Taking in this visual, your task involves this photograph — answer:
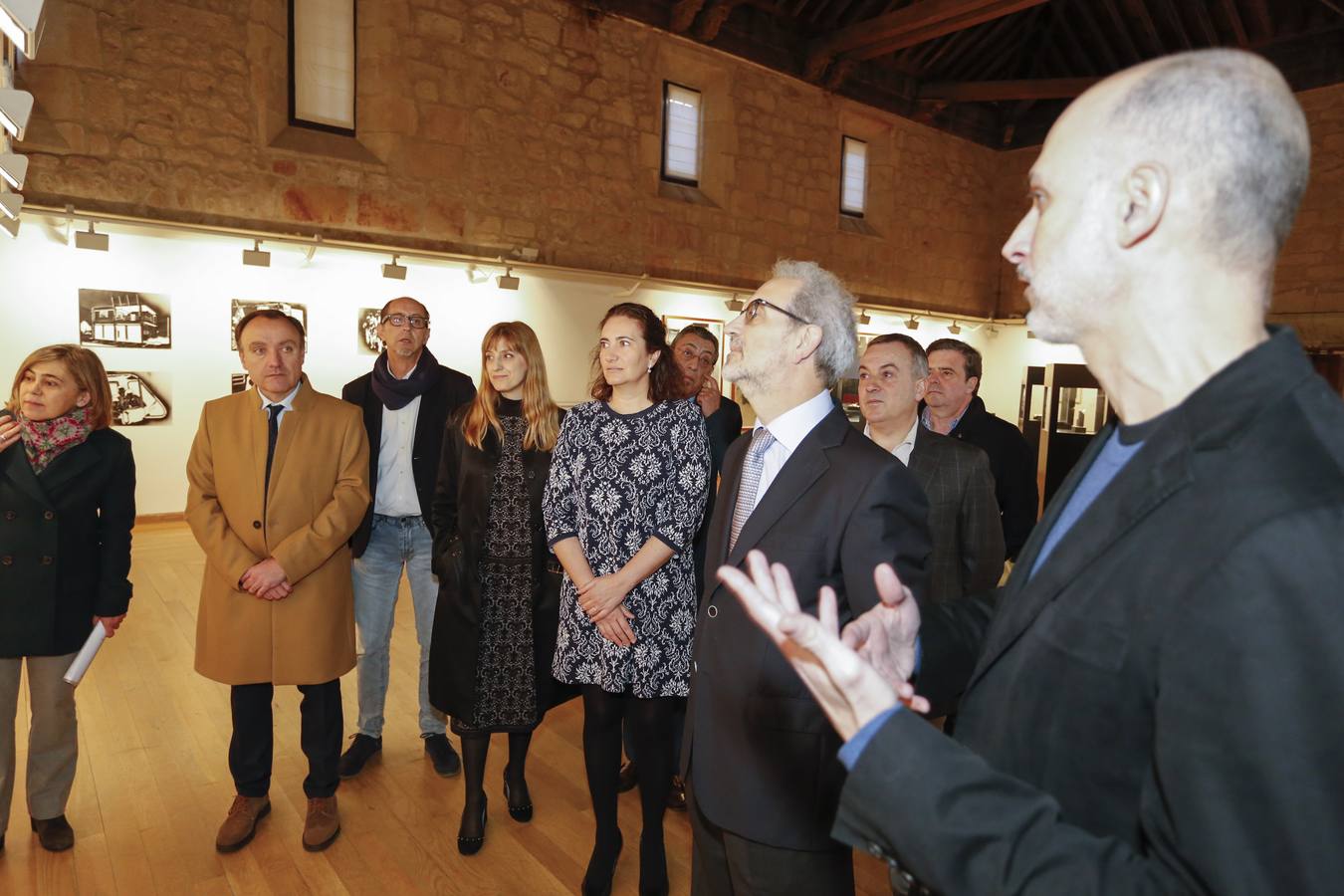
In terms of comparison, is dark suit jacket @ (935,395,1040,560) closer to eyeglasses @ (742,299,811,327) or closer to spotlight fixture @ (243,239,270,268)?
eyeglasses @ (742,299,811,327)

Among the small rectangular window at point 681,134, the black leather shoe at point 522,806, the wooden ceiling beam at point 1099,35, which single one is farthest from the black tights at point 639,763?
the wooden ceiling beam at point 1099,35

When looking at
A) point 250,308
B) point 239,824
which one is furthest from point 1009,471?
point 250,308

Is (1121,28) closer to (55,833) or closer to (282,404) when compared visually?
(282,404)

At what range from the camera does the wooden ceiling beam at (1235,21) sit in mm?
11727

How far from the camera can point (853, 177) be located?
45.6ft

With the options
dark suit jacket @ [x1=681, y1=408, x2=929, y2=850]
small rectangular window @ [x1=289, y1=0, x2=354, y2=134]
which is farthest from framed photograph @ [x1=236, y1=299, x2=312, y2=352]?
dark suit jacket @ [x1=681, y1=408, x2=929, y2=850]

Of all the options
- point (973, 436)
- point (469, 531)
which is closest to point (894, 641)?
point (469, 531)

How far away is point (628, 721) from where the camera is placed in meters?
2.73

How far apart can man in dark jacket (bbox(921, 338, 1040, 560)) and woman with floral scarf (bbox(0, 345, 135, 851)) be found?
357 centimetres

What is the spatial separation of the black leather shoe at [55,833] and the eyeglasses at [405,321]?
230cm

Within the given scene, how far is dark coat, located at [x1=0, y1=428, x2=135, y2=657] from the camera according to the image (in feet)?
8.73

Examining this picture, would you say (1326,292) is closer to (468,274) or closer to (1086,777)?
(468,274)

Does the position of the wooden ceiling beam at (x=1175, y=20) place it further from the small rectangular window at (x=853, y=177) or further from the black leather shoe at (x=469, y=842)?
the black leather shoe at (x=469, y=842)

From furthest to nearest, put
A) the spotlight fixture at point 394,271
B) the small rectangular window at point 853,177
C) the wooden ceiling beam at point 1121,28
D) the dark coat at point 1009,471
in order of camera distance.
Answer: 1. the small rectangular window at point 853,177
2. the wooden ceiling beam at point 1121,28
3. the spotlight fixture at point 394,271
4. the dark coat at point 1009,471
